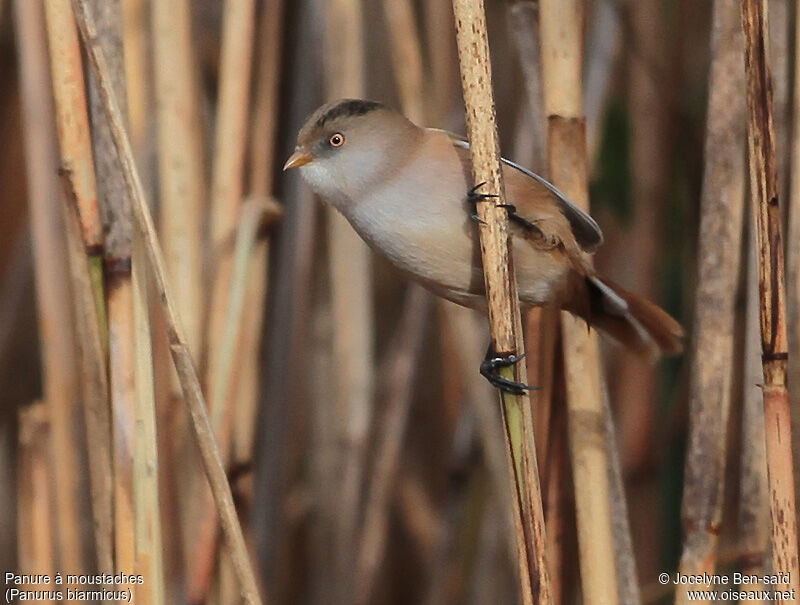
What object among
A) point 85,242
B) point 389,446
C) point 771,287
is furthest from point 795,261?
point 389,446

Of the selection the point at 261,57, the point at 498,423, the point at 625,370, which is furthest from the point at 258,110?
the point at 625,370

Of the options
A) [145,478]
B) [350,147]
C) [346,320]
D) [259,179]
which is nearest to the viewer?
[145,478]

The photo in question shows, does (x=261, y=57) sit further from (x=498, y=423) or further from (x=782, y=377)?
(x=782, y=377)

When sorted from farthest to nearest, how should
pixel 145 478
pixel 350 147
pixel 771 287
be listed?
1. pixel 350 147
2. pixel 145 478
3. pixel 771 287

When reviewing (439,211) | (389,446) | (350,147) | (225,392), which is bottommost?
(389,446)

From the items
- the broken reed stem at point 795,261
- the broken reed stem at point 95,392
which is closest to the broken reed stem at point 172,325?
the broken reed stem at point 95,392

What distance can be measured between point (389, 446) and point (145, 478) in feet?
2.67

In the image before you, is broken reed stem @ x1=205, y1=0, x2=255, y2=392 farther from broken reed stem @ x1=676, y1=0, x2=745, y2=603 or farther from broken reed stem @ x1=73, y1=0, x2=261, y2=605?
broken reed stem @ x1=676, y1=0, x2=745, y2=603

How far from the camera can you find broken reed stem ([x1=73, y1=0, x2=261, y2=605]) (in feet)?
3.17

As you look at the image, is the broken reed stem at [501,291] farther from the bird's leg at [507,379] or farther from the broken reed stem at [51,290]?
the broken reed stem at [51,290]

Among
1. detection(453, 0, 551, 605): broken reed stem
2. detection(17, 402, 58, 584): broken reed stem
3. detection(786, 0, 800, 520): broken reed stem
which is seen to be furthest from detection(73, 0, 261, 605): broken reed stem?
detection(786, 0, 800, 520): broken reed stem

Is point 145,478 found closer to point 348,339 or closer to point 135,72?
point 135,72

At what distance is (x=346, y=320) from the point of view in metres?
1.73

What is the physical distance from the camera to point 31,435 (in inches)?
52.6
